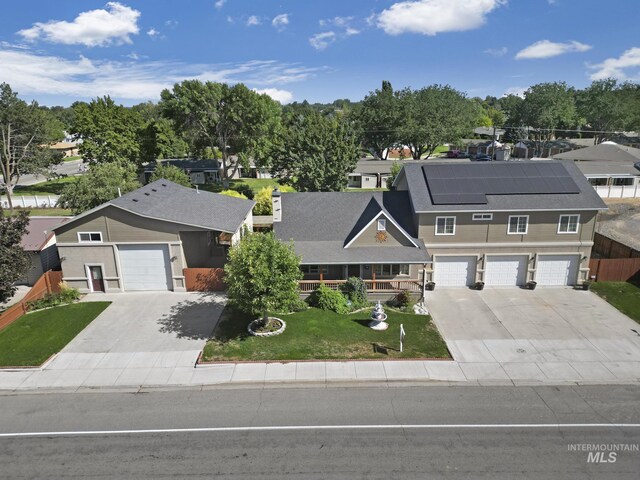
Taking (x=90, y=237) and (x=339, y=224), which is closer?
(x=90, y=237)

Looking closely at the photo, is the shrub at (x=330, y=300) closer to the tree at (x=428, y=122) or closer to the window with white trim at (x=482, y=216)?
the window with white trim at (x=482, y=216)

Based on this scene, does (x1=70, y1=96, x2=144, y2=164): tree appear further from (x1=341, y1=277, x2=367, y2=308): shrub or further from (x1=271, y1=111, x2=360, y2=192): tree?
(x1=341, y1=277, x2=367, y2=308): shrub

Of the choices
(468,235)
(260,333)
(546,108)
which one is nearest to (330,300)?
(260,333)

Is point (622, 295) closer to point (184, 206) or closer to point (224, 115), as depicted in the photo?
point (184, 206)

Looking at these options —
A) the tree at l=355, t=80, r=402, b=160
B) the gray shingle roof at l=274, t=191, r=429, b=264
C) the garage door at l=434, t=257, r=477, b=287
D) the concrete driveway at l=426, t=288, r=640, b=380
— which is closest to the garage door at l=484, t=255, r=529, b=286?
the concrete driveway at l=426, t=288, r=640, b=380

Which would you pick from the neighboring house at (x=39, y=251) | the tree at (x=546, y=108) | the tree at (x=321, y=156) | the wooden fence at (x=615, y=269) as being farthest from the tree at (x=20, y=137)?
the tree at (x=546, y=108)

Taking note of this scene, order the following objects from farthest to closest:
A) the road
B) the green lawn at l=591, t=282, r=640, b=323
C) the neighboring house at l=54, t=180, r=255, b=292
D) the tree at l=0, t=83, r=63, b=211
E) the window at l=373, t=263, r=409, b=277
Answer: the tree at l=0, t=83, r=63, b=211 → the window at l=373, t=263, r=409, b=277 → the neighboring house at l=54, t=180, r=255, b=292 → the green lawn at l=591, t=282, r=640, b=323 → the road
